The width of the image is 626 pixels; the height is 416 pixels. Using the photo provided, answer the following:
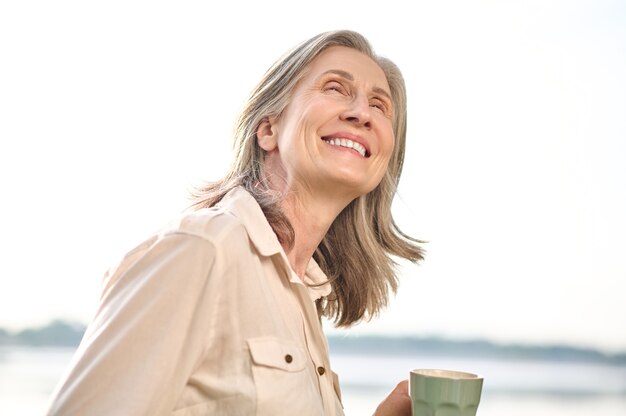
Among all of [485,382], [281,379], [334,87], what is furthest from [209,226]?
[485,382]

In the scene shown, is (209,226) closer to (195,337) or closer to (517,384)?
(195,337)

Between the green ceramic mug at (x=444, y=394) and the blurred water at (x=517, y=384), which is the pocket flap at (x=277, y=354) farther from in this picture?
the blurred water at (x=517, y=384)

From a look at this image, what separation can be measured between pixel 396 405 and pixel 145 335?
0.65m

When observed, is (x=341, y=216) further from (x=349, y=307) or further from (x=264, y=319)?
(x=264, y=319)

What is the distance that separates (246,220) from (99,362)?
41cm

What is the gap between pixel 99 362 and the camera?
1135 millimetres

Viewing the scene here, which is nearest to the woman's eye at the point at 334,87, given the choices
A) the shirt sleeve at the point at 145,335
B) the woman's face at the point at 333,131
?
the woman's face at the point at 333,131

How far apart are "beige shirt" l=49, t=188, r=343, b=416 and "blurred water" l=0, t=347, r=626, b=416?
8.69 ft

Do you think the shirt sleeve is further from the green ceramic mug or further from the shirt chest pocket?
the green ceramic mug

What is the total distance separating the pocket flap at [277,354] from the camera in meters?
1.28

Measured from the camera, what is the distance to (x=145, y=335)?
117 cm

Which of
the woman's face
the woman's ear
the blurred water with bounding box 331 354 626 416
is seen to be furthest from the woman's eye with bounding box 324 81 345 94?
the blurred water with bounding box 331 354 626 416

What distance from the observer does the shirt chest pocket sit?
49.9 inches

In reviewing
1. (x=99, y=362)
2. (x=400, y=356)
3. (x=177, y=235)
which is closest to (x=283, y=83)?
(x=177, y=235)
